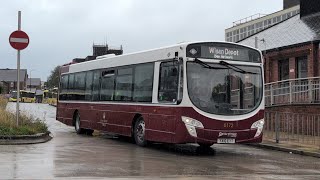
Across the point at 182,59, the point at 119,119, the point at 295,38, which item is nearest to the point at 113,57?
the point at 119,119

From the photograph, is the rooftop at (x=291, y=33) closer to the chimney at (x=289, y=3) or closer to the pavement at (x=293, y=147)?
the pavement at (x=293, y=147)

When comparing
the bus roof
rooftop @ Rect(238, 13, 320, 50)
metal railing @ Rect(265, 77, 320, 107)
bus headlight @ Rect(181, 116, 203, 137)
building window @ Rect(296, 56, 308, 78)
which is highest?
rooftop @ Rect(238, 13, 320, 50)

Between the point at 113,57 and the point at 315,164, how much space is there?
8104 millimetres

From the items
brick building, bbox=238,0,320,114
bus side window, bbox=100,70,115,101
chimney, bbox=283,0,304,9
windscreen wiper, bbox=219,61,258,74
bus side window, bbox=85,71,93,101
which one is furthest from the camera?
chimney, bbox=283,0,304,9

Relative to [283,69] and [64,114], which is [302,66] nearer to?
[283,69]

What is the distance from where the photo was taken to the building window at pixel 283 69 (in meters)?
26.6

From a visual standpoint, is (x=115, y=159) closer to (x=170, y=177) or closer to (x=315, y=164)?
(x=170, y=177)

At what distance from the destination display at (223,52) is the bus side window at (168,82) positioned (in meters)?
0.64

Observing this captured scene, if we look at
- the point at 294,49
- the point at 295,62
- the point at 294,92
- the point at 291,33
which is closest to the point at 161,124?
the point at 294,92

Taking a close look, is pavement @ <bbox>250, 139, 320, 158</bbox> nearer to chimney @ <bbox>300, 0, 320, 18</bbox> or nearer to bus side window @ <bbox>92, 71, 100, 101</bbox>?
bus side window @ <bbox>92, 71, 100, 101</bbox>

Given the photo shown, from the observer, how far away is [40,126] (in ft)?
56.2

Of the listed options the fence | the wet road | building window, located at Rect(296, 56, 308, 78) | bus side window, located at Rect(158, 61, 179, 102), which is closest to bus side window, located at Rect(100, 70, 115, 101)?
the wet road

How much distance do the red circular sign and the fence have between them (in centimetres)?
893

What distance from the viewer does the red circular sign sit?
15742mm
